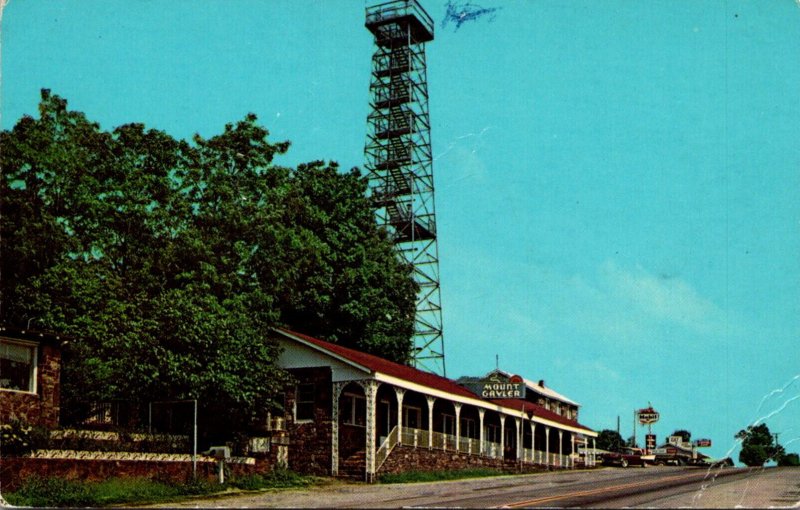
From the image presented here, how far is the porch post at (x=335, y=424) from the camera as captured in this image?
37.2 metres

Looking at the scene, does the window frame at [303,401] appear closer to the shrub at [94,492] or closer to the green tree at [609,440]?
the shrub at [94,492]

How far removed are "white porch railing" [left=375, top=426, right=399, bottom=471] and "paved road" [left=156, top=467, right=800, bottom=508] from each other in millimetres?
3256

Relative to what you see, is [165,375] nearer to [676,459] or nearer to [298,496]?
[298,496]

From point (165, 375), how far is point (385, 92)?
3158cm

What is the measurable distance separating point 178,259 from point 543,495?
66.8 feet

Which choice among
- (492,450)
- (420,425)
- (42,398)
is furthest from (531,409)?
(42,398)

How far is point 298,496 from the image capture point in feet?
90.4

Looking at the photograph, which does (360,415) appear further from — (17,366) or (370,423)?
(17,366)

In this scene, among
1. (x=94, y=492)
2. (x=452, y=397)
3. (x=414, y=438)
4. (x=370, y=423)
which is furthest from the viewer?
(x=452, y=397)

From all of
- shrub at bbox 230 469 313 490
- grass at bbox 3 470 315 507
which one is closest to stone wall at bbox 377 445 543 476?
shrub at bbox 230 469 313 490

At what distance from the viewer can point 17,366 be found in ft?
95.2

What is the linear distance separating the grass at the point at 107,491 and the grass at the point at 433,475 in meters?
6.15

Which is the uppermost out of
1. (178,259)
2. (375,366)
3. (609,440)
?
(178,259)

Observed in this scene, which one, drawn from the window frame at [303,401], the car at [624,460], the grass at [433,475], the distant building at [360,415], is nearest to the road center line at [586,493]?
the grass at [433,475]
